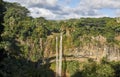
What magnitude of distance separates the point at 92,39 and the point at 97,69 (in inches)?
353

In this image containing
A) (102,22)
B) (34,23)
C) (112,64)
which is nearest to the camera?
(112,64)

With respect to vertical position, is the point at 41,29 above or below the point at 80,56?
above

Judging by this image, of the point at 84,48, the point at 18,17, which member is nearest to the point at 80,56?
the point at 84,48

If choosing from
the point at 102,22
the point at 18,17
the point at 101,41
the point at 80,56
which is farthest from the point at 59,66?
the point at 102,22

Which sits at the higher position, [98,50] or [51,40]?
[51,40]

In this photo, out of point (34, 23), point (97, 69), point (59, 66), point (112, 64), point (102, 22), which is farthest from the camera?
point (102, 22)

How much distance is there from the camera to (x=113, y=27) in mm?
49188

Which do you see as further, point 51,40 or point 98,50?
point 51,40

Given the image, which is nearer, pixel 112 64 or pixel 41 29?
pixel 112 64

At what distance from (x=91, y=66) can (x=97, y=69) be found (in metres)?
1.12

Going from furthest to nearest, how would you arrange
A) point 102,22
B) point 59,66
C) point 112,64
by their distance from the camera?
1. point 102,22
2. point 59,66
3. point 112,64

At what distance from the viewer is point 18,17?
49781 mm

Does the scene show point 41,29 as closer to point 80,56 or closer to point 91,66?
point 80,56

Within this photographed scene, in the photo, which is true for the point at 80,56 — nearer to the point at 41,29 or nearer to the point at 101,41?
the point at 101,41
